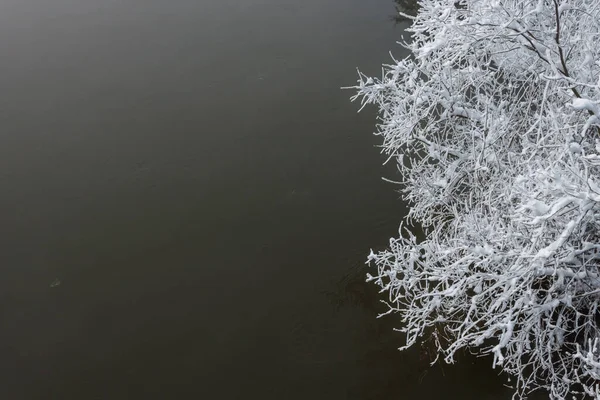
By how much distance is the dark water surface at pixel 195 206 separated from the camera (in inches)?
232

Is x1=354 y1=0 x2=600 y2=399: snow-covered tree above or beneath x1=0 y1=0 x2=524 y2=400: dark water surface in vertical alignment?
above

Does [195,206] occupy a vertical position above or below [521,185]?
below

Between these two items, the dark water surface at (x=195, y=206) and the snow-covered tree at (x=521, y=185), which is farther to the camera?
the dark water surface at (x=195, y=206)

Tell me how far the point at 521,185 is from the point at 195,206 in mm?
4827

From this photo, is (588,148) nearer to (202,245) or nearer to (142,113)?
(202,245)

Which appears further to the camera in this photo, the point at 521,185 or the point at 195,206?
the point at 195,206

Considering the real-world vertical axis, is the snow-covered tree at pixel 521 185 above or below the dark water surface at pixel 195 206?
above

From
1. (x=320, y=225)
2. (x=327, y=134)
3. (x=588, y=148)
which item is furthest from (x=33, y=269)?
(x=588, y=148)

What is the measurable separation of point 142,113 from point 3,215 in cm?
267

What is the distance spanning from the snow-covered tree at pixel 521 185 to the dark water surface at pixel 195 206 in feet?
4.01

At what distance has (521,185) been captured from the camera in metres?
3.90

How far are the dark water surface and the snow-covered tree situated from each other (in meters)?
1.22

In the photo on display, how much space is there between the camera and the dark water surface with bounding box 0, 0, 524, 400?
19.4 feet

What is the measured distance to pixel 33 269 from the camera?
6879mm
